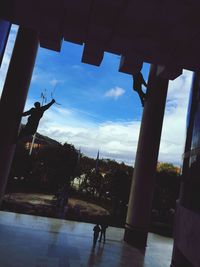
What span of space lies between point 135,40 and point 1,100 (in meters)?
10.0

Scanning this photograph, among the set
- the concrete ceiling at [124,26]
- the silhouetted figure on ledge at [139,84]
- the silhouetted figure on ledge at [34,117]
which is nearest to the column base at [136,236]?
the silhouetted figure on ledge at [139,84]

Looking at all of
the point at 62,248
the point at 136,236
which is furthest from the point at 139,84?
the point at 62,248

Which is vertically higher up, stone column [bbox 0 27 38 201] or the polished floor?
stone column [bbox 0 27 38 201]

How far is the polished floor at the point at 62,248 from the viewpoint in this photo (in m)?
13.4

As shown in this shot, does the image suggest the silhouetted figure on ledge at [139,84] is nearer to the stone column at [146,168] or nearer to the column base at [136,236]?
the stone column at [146,168]

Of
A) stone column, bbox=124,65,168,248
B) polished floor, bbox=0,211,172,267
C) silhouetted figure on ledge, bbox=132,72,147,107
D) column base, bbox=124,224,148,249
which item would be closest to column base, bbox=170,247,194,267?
polished floor, bbox=0,211,172,267

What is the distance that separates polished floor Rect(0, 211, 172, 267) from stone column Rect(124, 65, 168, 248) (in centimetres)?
138

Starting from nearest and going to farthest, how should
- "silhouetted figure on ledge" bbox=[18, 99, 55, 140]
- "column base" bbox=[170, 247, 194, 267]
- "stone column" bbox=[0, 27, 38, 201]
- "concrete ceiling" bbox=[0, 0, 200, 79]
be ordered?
"concrete ceiling" bbox=[0, 0, 200, 79]
"column base" bbox=[170, 247, 194, 267]
"stone column" bbox=[0, 27, 38, 201]
"silhouetted figure on ledge" bbox=[18, 99, 55, 140]

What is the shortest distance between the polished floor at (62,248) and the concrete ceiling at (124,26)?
9.56m

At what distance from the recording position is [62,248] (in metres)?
16.0

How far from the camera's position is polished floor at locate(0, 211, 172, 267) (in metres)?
13.4

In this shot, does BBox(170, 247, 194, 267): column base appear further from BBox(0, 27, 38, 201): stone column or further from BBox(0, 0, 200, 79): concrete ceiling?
BBox(0, 27, 38, 201): stone column

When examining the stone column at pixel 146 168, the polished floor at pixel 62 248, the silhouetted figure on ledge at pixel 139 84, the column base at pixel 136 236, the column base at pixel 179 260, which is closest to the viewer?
the column base at pixel 179 260

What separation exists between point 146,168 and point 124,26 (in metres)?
16.1
